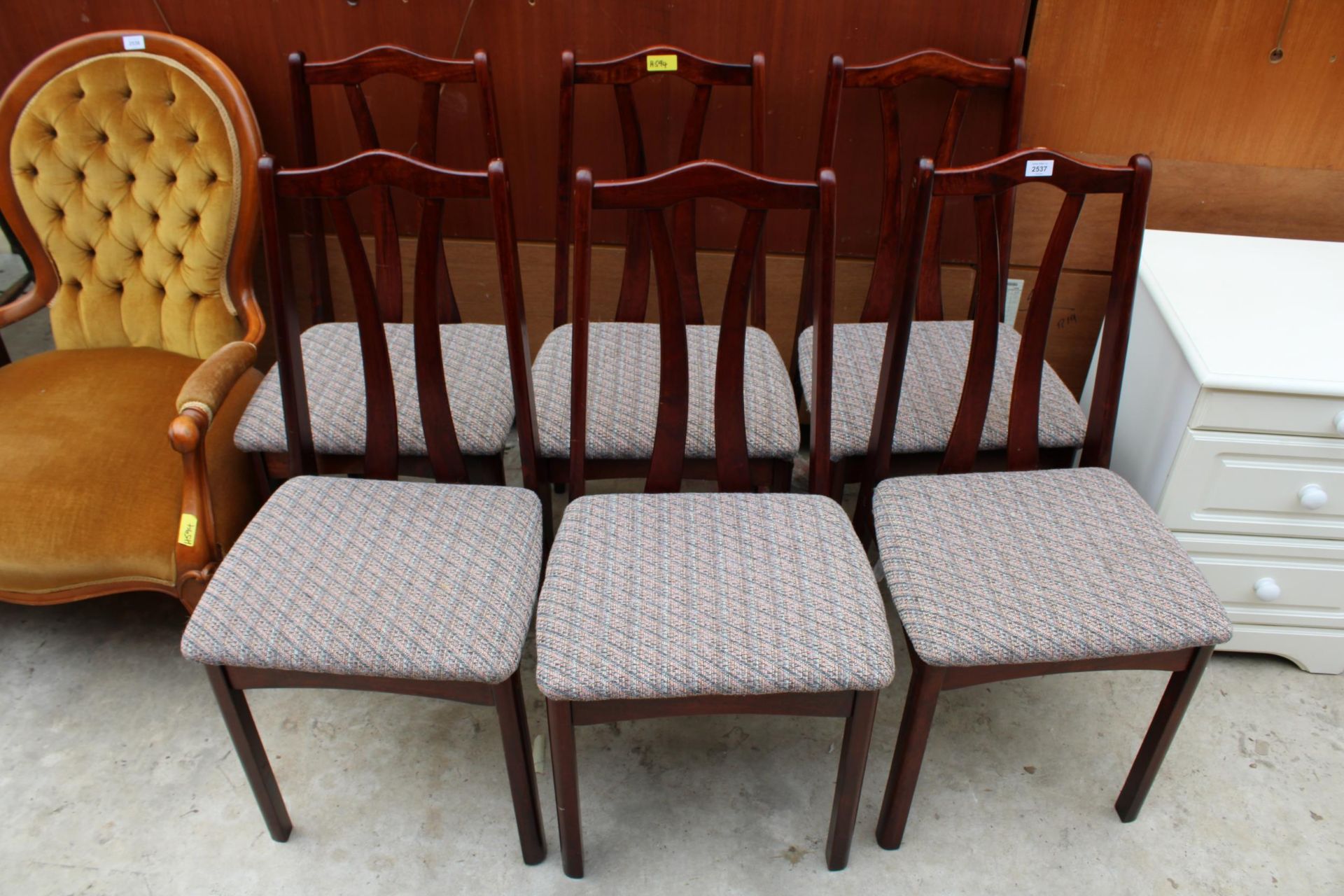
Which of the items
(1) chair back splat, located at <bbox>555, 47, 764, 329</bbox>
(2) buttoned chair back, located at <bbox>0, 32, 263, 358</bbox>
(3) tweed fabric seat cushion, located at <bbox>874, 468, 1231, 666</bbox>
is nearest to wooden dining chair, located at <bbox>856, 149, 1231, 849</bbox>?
(3) tweed fabric seat cushion, located at <bbox>874, 468, 1231, 666</bbox>

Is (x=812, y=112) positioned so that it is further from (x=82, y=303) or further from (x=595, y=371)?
(x=82, y=303)

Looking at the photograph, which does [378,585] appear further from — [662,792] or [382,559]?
[662,792]

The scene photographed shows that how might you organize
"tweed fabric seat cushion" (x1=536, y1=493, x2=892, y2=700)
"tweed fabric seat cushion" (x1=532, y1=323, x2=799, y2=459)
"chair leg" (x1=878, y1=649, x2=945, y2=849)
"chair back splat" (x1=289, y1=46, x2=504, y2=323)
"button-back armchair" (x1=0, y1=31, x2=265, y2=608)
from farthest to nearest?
1. "chair back splat" (x1=289, y1=46, x2=504, y2=323)
2. "button-back armchair" (x1=0, y1=31, x2=265, y2=608)
3. "tweed fabric seat cushion" (x1=532, y1=323, x2=799, y2=459)
4. "chair leg" (x1=878, y1=649, x2=945, y2=849)
5. "tweed fabric seat cushion" (x1=536, y1=493, x2=892, y2=700)

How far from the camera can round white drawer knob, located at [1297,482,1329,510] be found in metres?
1.45

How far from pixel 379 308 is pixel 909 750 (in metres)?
1.00

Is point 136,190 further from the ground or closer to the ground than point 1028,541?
further from the ground

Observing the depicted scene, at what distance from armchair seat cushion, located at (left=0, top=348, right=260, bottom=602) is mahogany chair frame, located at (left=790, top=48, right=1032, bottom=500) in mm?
1126

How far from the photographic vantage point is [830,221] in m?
1.24

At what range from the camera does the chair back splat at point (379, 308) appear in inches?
48.9

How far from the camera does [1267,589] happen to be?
1.57 m

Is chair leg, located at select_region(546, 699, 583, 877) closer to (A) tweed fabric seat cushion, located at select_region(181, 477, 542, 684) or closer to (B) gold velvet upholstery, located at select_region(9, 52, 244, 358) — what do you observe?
(A) tweed fabric seat cushion, located at select_region(181, 477, 542, 684)

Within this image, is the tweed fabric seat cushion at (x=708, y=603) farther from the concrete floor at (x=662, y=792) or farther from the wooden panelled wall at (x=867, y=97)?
the wooden panelled wall at (x=867, y=97)

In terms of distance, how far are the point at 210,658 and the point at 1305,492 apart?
1.64 meters

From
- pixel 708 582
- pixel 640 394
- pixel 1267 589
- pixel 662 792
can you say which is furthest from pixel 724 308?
pixel 1267 589
